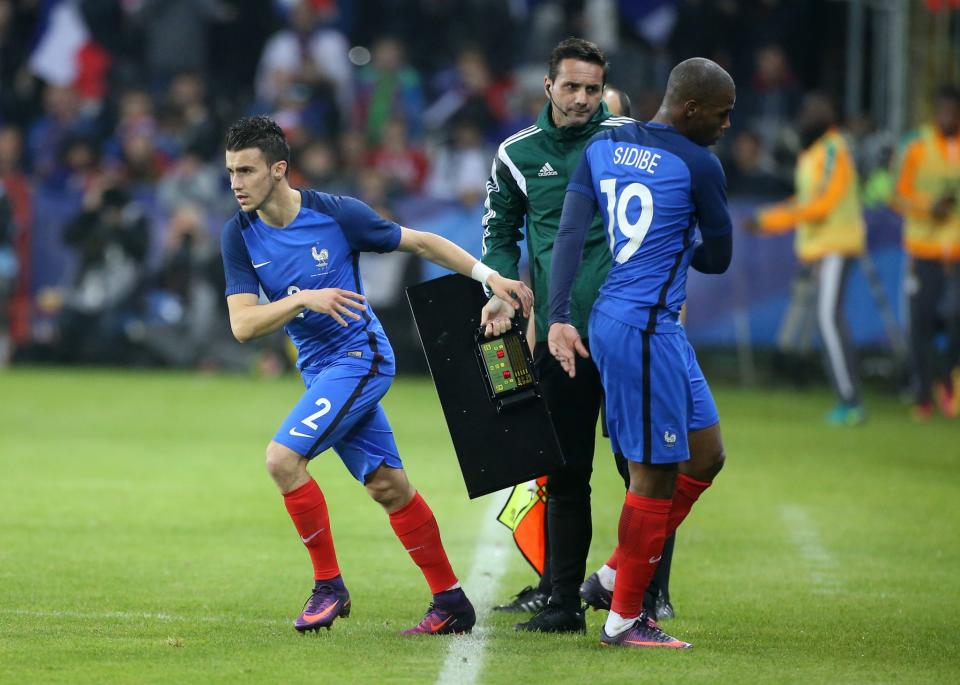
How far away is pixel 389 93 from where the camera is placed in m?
21.0

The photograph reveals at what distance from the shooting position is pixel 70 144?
2044 centimetres

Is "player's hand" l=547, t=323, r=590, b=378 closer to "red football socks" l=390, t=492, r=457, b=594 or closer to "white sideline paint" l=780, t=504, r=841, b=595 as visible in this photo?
"red football socks" l=390, t=492, r=457, b=594

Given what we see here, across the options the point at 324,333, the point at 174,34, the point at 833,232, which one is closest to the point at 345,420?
the point at 324,333

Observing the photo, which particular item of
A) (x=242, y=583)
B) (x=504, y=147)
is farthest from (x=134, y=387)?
(x=504, y=147)

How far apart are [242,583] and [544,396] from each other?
5.97 feet

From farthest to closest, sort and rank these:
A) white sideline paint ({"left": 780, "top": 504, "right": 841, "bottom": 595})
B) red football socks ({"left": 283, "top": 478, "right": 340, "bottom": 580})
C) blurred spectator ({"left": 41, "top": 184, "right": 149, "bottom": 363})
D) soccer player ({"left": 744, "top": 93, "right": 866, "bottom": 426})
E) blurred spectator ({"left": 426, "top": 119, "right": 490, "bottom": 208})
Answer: blurred spectator ({"left": 426, "top": 119, "right": 490, "bottom": 208}) < blurred spectator ({"left": 41, "top": 184, "right": 149, "bottom": 363}) < soccer player ({"left": 744, "top": 93, "right": 866, "bottom": 426}) < white sideline paint ({"left": 780, "top": 504, "right": 841, "bottom": 595}) < red football socks ({"left": 283, "top": 478, "right": 340, "bottom": 580})

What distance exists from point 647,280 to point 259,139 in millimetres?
1616

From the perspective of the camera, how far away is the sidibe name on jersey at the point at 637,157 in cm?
582

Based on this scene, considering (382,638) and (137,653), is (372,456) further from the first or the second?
(137,653)

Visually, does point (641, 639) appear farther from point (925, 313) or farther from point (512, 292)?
point (925, 313)

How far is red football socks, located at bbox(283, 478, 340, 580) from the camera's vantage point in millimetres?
6152

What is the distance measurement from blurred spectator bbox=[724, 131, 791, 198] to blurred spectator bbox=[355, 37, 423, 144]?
15.1 ft

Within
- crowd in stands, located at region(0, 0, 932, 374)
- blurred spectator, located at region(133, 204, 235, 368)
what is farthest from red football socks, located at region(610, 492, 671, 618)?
blurred spectator, located at region(133, 204, 235, 368)

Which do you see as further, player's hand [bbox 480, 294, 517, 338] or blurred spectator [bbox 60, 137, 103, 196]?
blurred spectator [bbox 60, 137, 103, 196]
